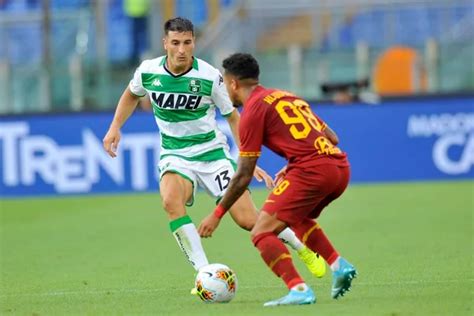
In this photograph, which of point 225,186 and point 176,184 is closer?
point 176,184

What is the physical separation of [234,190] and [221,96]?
6.68ft

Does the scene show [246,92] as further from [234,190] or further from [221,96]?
[221,96]

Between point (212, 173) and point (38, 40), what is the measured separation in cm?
1684

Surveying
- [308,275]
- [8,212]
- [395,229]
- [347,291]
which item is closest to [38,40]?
[8,212]

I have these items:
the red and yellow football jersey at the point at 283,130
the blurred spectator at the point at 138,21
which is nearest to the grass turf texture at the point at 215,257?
the red and yellow football jersey at the point at 283,130

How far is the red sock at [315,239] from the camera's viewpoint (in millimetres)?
9430

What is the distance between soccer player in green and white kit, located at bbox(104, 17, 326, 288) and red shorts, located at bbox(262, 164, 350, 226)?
138 centimetres

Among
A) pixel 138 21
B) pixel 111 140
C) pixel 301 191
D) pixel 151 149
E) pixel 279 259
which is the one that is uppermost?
pixel 301 191

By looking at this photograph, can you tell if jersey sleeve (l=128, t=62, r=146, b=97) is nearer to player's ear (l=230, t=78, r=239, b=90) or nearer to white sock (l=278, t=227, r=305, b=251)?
white sock (l=278, t=227, r=305, b=251)

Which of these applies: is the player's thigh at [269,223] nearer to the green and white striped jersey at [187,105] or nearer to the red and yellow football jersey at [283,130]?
the red and yellow football jersey at [283,130]

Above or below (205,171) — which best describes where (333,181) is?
above

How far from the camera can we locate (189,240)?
1012cm

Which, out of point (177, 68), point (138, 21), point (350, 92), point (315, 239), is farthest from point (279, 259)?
point (138, 21)

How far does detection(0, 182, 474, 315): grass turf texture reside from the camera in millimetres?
9344
